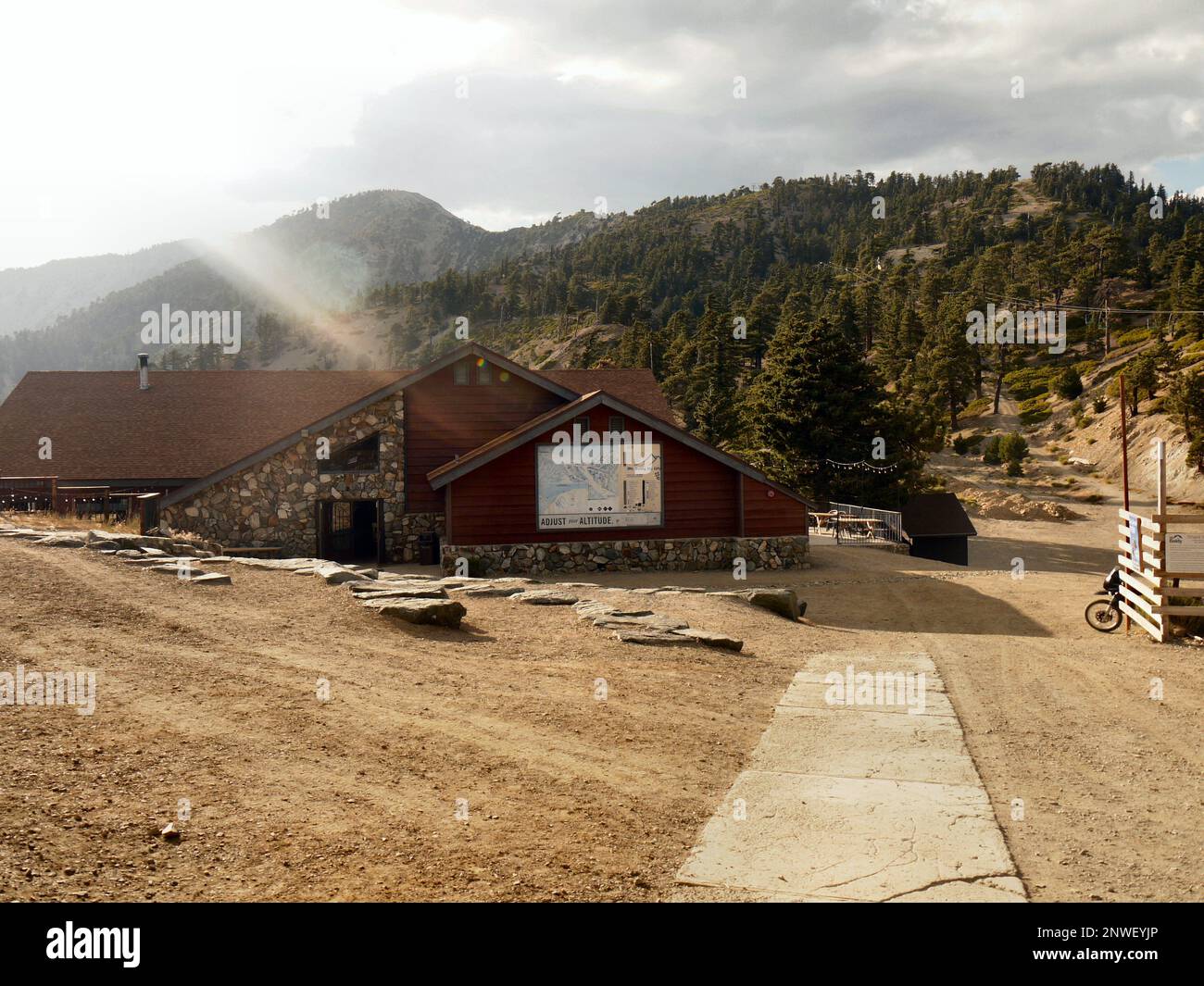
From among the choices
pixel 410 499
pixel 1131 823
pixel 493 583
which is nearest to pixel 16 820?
pixel 1131 823

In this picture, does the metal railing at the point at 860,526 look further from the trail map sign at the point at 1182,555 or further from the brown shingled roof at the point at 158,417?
the brown shingled roof at the point at 158,417

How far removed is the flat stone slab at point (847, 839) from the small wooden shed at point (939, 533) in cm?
2884

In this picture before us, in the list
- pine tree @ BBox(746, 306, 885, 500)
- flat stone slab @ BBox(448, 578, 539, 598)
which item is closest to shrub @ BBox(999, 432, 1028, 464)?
pine tree @ BBox(746, 306, 885, 500)

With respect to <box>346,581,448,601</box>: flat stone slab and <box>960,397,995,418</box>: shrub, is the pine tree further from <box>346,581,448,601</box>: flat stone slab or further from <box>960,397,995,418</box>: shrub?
<box>960,397,995,418</box>: shrub

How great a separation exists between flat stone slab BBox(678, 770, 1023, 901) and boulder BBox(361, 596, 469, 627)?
6.46 m

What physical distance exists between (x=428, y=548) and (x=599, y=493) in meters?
5.70

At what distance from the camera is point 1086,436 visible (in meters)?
76.3

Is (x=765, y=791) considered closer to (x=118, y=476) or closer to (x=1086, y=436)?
(x=118, y=476)

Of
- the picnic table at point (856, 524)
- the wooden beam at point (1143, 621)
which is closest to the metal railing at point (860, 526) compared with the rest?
the picnic table at point (856, 524)

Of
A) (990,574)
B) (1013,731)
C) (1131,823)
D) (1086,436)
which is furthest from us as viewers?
(1086,436)

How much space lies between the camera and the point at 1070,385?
8375cm

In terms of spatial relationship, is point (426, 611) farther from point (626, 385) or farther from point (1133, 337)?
point (1133, 337)
